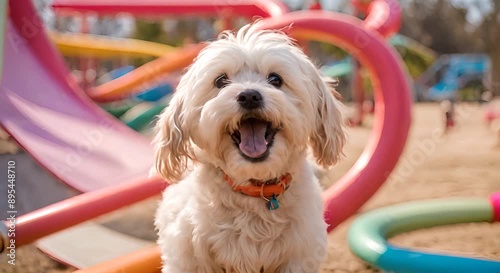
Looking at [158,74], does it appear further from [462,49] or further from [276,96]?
[462,49]

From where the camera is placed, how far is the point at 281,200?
2.51m

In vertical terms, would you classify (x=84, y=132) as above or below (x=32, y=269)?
above

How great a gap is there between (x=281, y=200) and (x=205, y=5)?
5663 mm

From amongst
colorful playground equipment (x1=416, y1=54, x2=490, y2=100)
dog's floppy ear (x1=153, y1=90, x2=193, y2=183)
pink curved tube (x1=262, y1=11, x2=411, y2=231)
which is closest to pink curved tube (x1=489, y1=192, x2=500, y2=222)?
pink curved tube (x1=262, y1=11, x2=411, y2=231)

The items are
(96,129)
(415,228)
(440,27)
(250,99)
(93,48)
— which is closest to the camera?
(250,99)

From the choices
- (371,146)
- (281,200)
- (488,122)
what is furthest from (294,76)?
(488,122)

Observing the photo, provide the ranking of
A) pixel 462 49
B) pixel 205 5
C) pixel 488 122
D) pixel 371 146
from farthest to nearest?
pixel 462 49
pixel 488 122
pixel 205 5
pixel 371 146

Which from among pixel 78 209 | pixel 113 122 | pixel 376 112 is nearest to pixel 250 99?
pixel 78 209

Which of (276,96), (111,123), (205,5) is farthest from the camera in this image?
(205,5)

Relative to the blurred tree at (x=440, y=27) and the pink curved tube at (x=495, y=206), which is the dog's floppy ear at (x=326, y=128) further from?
the blurred tree at (x=440, y=27)

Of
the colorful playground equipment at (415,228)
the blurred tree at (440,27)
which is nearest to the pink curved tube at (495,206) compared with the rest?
the colorful playground equipment at (415,228)

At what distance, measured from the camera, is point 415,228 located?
4234mm

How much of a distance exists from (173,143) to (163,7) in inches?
220

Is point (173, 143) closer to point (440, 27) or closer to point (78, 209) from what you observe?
point (78, 209)
